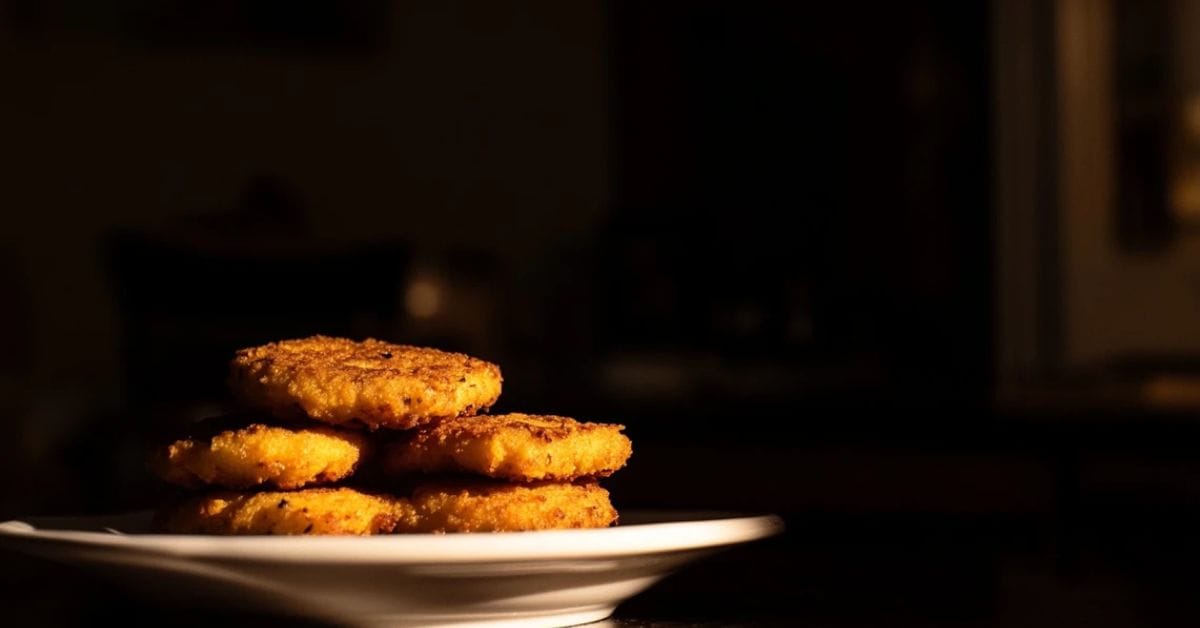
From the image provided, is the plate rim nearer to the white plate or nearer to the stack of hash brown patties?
the white plate

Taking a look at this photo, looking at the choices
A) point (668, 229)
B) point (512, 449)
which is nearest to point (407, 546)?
point (512, 449)

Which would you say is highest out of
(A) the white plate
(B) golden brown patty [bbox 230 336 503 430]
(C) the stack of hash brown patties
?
(B) golden brown patty [bbox 230 336 503 430]

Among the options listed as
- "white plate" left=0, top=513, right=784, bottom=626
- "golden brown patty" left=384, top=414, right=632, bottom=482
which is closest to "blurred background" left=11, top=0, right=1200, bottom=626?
"golden brown patty" left=384, top=414, right=632, bottom=482

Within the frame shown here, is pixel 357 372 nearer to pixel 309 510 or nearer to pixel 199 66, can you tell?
pixel 309 510

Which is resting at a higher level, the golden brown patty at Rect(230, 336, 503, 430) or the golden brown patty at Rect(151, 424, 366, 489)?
the golden brown patty at Rect(230, 336, 503, 430)

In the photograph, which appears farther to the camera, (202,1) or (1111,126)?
(202,1)

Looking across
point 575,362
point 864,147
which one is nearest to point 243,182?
point 575,362
